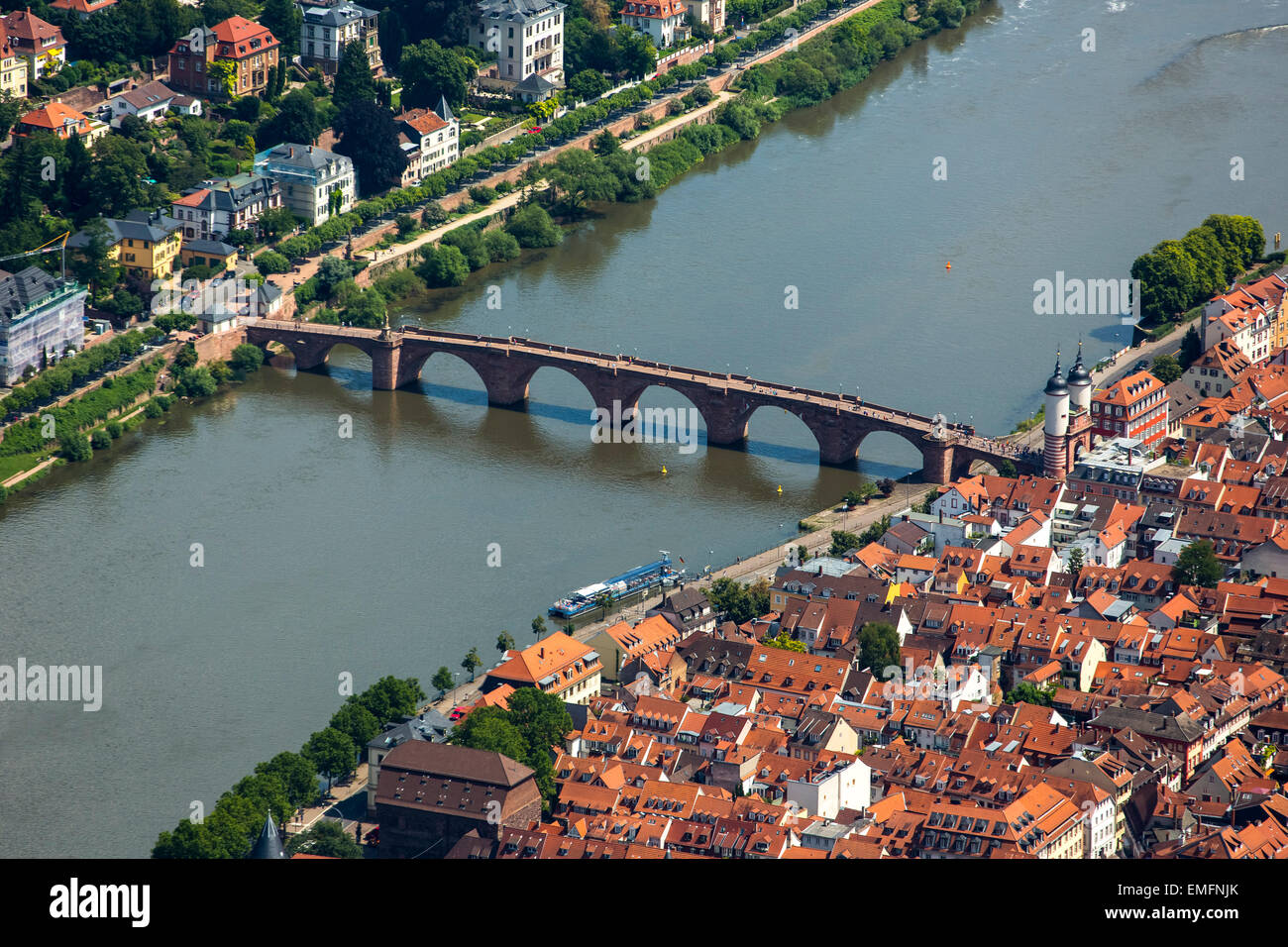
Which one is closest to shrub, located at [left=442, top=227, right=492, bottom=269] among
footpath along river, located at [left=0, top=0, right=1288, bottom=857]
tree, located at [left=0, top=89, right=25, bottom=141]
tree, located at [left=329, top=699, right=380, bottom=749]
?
footpath along river, located at [left=0, top=0, right=1288, bottom=857]

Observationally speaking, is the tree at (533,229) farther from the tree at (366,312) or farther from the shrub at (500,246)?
the tree at (366,312)

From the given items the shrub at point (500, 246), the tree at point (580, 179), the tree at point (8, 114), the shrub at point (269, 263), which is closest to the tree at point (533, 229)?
the shrub at point (500, 246)

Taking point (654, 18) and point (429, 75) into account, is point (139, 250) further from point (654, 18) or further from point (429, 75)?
point (654, 18)

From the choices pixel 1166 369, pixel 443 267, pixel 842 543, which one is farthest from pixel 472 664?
pixel 443 267

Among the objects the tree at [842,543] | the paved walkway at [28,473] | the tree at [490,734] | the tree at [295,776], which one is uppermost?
the paved walkway at [28,473]

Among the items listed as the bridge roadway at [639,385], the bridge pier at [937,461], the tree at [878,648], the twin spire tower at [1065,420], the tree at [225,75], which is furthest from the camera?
the tree at [225,75]

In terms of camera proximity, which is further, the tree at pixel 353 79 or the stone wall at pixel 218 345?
the tree at pixel 353 79
